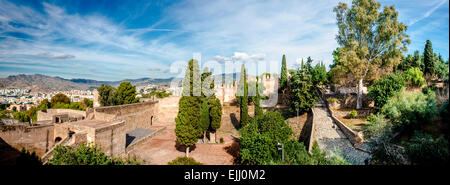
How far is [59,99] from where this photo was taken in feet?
92.4

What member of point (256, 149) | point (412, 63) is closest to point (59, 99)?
point (256, 149)

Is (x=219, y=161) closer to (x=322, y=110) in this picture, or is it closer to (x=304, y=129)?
(x=304, y=129)

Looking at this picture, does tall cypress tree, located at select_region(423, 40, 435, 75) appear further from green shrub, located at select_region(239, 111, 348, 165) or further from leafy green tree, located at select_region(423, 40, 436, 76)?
green shrub, located at select_region(239, 111, 348, 165)

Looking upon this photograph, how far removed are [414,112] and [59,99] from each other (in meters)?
37.2

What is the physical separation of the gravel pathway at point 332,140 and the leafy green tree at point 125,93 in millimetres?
21245

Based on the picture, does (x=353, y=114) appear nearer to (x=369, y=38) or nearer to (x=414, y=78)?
(x=414, y=78)

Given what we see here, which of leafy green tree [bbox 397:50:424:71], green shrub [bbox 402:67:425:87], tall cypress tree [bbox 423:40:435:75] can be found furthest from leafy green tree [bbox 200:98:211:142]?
leafy green tree [bbox 397:50:424:71]

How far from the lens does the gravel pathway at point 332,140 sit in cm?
864

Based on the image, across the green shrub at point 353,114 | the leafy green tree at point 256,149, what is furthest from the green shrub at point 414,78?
the leafy green tree at point 256,149

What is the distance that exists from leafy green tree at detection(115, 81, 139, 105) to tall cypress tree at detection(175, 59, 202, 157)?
14.2m

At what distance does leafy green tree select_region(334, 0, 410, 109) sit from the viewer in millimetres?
12117

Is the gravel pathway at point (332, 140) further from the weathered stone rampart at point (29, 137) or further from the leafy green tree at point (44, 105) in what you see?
the leafy green tree at point (44, 105)

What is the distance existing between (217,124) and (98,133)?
28.2ft
